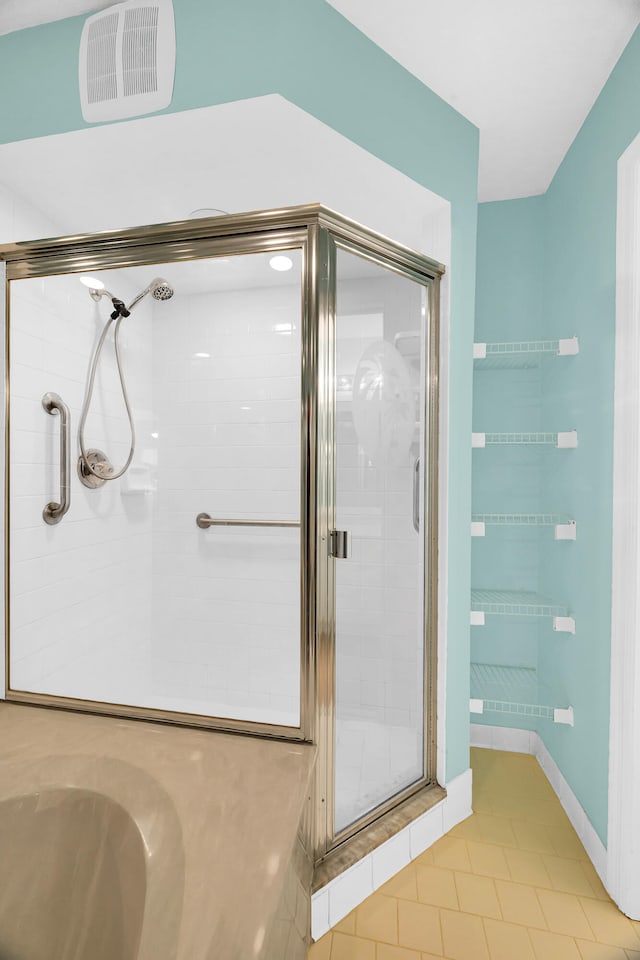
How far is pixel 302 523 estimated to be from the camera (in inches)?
56.3

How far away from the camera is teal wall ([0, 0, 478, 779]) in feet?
4.62

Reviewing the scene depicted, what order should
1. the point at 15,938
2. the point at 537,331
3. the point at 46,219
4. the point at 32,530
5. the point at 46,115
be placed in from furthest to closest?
the point at 537,331, the point at 46,219, the point at 32,530, the point at 46,115, the point at 15,938

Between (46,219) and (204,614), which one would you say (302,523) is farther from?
(46,219)

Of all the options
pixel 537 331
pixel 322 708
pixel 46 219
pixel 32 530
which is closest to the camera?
pixel 322 708

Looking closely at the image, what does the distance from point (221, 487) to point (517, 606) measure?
48.5 inches

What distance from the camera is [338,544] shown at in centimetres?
146

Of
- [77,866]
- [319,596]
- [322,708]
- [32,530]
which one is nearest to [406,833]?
[322,708]

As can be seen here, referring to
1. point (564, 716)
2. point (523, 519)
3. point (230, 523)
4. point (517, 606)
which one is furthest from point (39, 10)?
point (564, 716)

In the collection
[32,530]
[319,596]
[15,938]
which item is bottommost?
[15,938]

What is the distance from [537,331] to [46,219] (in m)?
2.03

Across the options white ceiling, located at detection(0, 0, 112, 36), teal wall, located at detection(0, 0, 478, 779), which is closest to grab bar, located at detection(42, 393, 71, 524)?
teal wall, located at detection(0, 0, 478, 779)

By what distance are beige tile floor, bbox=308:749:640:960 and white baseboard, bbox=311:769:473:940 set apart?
1.0 inches

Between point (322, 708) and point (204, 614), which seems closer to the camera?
point (322, 708)

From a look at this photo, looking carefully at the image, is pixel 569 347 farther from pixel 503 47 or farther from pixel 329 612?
pixel 329 612
